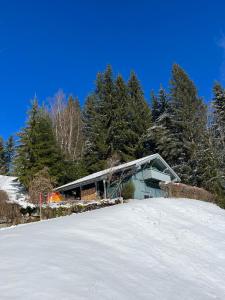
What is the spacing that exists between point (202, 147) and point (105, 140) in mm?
10995

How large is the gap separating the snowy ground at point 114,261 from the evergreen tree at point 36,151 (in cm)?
2208

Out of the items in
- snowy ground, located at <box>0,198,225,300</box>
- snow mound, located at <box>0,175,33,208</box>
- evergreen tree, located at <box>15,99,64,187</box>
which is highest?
evergreen tree, located at <box>15,99,64,187</box>

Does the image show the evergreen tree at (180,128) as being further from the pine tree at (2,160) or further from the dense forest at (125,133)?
the pine tree at (2,160)

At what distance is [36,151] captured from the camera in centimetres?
3575

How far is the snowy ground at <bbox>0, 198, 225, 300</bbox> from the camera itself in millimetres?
5594

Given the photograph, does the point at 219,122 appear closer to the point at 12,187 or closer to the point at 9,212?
the point at 12,187

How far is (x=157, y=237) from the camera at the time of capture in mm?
11820

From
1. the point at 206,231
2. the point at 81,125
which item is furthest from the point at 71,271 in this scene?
the point at 81,125

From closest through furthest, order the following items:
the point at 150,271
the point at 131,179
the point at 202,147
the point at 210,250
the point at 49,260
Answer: the point at 49,260
the point at 150,271
the point at 210,250
the point at 131,179
the point at 202,147

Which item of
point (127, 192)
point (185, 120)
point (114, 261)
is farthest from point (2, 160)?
point (114, 261)

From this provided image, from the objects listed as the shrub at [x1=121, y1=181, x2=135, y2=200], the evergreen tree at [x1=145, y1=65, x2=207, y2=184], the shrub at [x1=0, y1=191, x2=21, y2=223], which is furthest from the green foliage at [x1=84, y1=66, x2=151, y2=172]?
the shrub at [x1=0, y1=191, x2=21, y2=223]

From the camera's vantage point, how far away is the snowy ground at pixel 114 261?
5594 mm

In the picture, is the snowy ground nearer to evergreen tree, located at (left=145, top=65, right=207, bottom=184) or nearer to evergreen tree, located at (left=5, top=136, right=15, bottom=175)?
evergreen tree, located at (left=145, top=65, right=207, bottom=184)

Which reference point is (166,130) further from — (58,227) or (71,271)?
(71,271)
